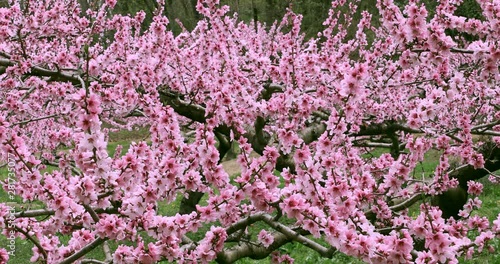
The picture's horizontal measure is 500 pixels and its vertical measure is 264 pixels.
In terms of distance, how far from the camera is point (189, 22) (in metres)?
20.9

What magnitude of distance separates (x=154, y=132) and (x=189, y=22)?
59.5 feet

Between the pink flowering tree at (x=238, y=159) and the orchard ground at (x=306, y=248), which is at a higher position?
the pink flowering tree at (x=238, y=159)

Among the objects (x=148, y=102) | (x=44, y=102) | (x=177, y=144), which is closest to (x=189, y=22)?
(x=44, y=102)

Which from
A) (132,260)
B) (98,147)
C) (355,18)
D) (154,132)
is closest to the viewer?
(98,147)

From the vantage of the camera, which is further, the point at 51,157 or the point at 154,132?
the point at 51,157

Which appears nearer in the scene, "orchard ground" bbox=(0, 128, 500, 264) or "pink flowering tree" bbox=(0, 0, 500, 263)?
"pink flowering tree" bbox=(0, 0, 500, 263)

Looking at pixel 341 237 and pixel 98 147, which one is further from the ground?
pixel 98 147

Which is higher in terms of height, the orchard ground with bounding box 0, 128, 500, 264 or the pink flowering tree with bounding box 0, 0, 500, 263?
the pink flowering tree with bounding box 0, 0, 500, 263

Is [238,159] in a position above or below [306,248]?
above

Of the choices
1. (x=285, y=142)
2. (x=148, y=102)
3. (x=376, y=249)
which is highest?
(x=148, y=102)

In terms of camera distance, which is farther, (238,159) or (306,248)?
(306,248)

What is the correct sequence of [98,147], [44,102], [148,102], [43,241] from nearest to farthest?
[98,147], [43,241], [148,102], [44,102]

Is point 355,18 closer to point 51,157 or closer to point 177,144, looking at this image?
point 51,157

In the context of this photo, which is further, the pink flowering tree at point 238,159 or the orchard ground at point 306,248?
the orchard ground at point 306,248
